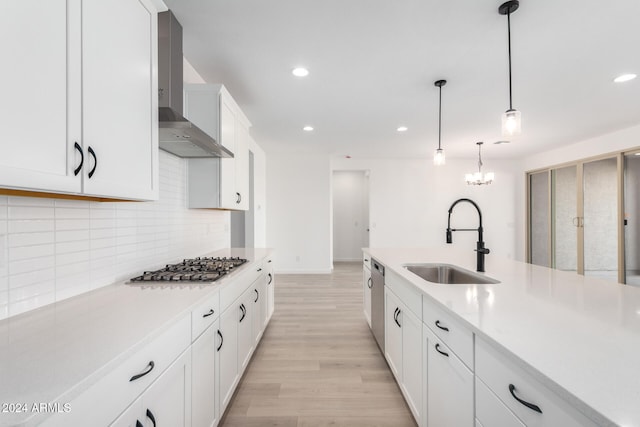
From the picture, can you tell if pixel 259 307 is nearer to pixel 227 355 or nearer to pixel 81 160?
pixel 227 355

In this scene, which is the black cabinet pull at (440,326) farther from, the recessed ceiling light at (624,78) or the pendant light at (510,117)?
the recessed ceiling light at (624,78)

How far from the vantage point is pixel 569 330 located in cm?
94

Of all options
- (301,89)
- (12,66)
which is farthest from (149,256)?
(301,89)

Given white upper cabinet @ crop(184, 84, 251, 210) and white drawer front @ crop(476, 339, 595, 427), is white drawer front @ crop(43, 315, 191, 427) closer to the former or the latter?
white drawer front @ crop(476, 339, 595, 427)

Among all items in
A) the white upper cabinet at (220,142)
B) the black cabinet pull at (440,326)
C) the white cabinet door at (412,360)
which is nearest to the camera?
the black cabinet pull at (440,326)

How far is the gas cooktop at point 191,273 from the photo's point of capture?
64.8 inches

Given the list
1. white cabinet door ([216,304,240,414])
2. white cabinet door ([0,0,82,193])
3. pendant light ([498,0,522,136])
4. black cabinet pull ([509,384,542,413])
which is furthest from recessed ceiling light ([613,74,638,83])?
white cabinet door ([0,0,82,193])

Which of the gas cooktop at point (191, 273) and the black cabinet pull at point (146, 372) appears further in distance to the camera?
the gas cooktop at point (191, 273)

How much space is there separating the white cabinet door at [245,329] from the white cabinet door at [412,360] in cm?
112

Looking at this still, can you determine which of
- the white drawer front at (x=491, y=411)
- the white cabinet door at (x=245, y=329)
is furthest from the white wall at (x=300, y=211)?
the white drawer front at (x=491, y=411)

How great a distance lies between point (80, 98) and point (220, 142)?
4.42ft

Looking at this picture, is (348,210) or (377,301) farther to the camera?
(348,210)

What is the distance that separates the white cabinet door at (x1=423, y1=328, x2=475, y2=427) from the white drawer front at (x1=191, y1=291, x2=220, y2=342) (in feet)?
3.67

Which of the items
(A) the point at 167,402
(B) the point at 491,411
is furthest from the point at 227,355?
(B) the point at 491,411
